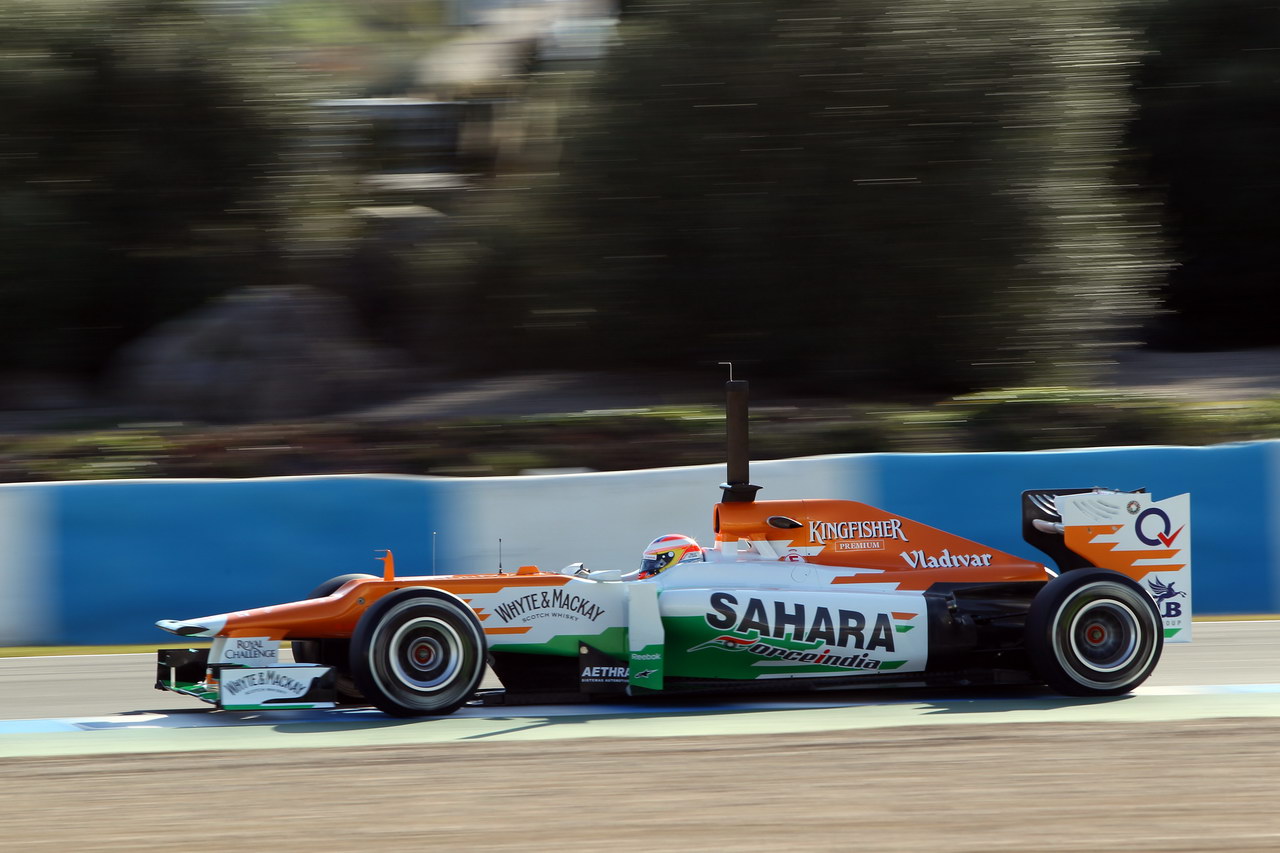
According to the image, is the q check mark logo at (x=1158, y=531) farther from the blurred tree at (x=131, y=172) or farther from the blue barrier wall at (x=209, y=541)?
the blurred tree at (x=131, y=172)

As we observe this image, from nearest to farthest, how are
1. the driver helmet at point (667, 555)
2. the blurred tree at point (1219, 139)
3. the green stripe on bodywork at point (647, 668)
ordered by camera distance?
the green stripe on bodywork at point (647, 668) → the driver helmet at point (667, 555) → the blurred tree at point (1219, 139)

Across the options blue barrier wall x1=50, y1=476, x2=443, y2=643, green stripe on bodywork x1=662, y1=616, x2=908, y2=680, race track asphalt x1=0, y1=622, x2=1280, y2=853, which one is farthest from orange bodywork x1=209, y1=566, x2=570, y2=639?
blue barrier wall x1=50, y1=476, x2=443, y2=643

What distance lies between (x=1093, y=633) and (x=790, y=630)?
5.03ft

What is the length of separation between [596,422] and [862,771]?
8242 mm

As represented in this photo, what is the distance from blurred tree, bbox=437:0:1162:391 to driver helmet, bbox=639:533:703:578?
8560mm

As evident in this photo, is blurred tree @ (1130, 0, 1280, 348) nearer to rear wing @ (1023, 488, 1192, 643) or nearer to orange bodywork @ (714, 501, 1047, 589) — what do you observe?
rear wing @ (1023, 488, 1192, 643)

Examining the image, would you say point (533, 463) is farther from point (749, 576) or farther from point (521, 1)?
point (521, 1)

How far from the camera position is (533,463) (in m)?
12.6

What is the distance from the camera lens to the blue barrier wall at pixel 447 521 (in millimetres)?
9570

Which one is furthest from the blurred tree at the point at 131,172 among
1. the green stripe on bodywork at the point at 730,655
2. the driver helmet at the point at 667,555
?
the green stripe on bodywork at the point at 730,655

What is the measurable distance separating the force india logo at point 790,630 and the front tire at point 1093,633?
2.58 feet

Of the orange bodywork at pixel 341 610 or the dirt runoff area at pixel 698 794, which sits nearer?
the dirt runoff area at pixel 698 794

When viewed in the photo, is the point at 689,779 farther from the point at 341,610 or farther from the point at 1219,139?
the point at 1219,139

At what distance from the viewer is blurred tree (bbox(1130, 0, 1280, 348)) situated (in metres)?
20.9
